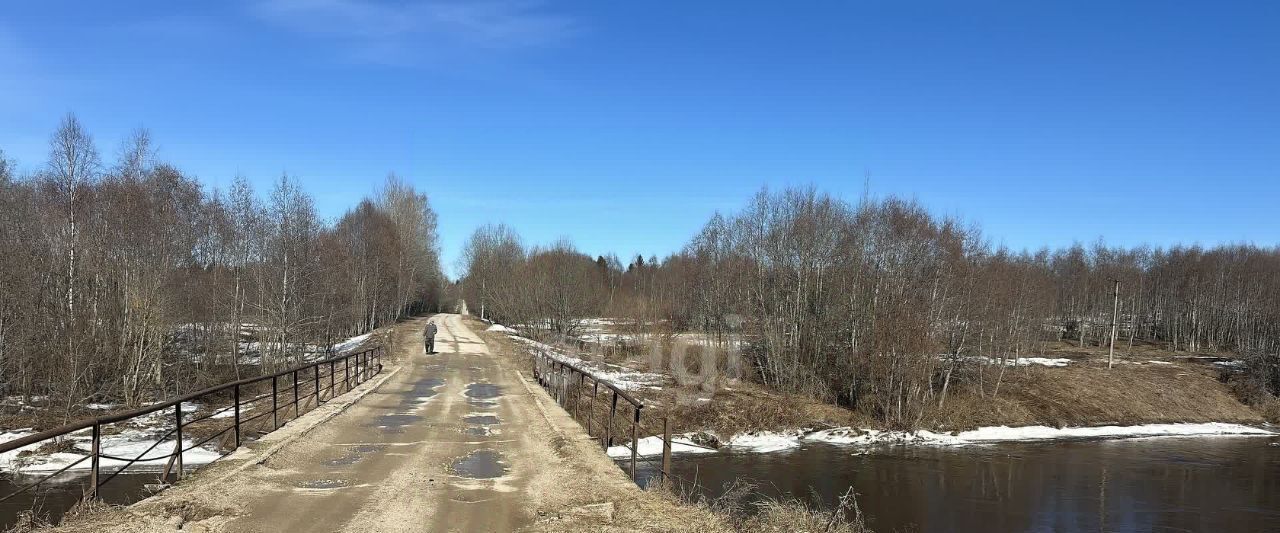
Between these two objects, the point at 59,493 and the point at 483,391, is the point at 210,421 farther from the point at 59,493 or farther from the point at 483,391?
the point at 483,391

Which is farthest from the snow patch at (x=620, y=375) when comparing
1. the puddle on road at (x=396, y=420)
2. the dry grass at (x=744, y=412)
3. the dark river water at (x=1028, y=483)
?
the puddle on road at (x=396, y=420)

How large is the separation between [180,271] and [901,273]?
27.1 meters

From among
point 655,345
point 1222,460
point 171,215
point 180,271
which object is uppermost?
point 171,215

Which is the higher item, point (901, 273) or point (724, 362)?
point (901, 273)

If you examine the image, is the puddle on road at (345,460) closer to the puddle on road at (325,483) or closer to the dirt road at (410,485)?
the dirt road at (410,485)

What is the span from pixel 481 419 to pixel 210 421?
11408mm

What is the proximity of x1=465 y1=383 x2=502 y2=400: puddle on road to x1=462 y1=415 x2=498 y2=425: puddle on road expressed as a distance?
3.23 meters

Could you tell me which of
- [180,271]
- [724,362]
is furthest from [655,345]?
[180,271]

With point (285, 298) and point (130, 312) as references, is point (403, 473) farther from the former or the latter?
point (285, 298)

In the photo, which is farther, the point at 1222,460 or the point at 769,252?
the point at 769,252

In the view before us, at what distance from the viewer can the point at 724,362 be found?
3453 centimetres

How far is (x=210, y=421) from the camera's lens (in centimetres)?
2027

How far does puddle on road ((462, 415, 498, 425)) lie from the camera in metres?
13.0

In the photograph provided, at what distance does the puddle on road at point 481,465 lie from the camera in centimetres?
858
